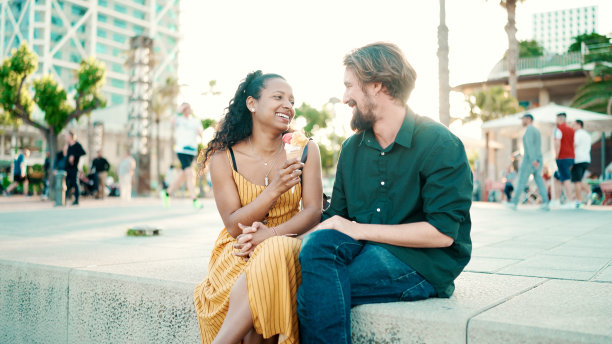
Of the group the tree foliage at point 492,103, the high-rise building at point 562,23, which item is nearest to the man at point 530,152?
the tree foliage at point 492,103

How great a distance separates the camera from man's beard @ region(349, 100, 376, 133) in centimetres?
244

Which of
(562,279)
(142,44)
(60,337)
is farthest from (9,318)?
(142,44)

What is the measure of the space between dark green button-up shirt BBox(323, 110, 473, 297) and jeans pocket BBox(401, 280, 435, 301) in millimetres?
27

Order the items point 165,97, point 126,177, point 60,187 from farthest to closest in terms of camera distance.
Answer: point 165,97, point 126,177, point 60,187

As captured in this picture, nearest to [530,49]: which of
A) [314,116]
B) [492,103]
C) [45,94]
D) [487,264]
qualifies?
[314,116]

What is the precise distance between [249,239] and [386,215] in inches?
27.9

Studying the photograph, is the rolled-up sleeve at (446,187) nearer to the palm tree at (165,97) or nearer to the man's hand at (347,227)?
the man's hand at (347,227)

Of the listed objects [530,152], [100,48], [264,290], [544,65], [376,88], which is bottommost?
[264,290]

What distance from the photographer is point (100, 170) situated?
61.8ft

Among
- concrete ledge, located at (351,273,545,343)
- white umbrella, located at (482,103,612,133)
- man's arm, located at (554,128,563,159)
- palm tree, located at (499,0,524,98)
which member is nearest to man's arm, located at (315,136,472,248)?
concrete ledge, located at (351,273,545,343)

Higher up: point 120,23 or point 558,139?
point 120,23

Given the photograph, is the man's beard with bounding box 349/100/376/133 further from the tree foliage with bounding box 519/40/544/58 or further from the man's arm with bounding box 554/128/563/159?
the tree foliage with bounding box 519/40/544/58

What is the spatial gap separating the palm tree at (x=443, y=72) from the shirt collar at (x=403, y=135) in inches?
Result: 233

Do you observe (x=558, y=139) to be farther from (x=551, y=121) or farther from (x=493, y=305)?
(x=493, y=305)
